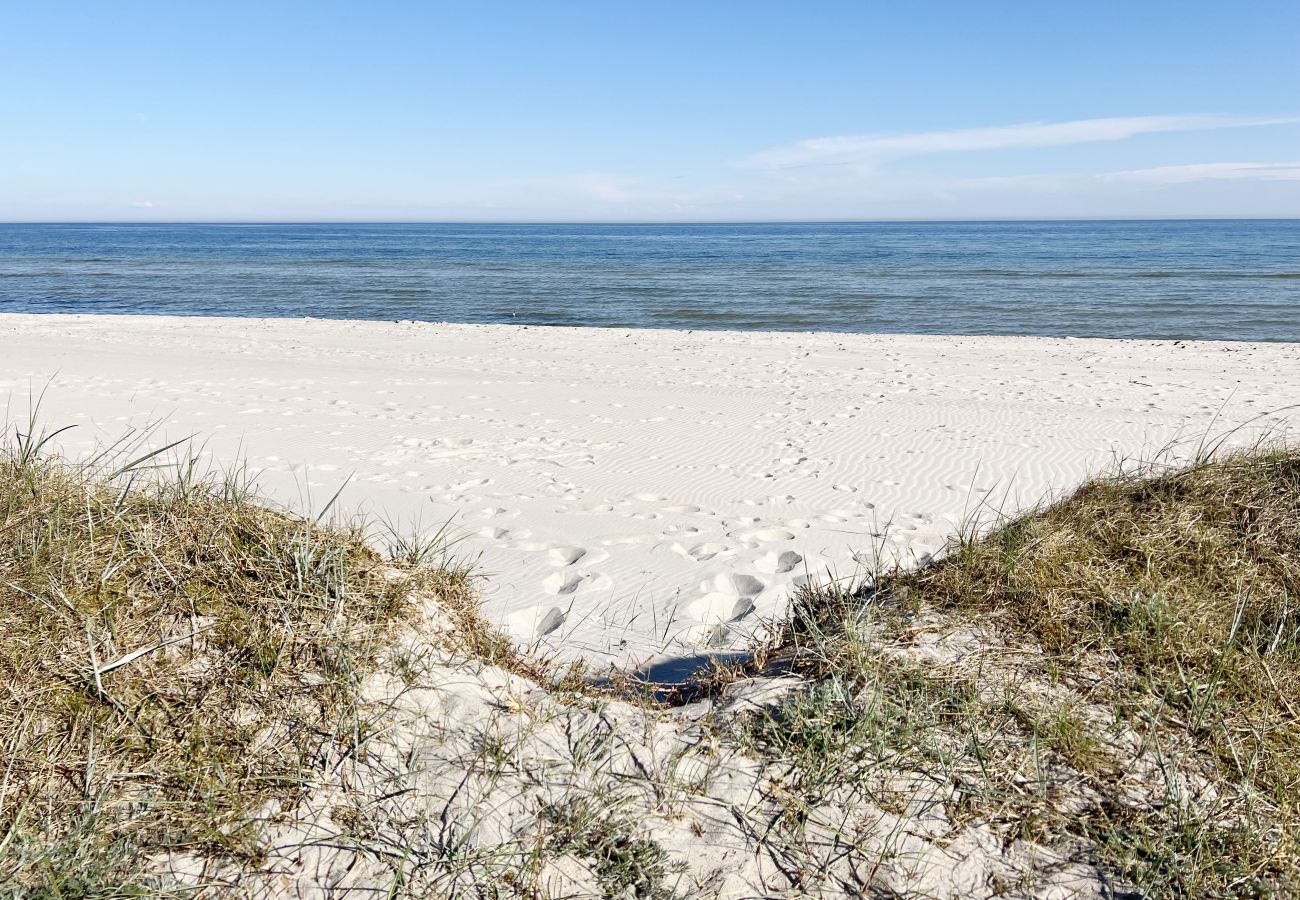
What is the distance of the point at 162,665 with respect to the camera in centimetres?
243

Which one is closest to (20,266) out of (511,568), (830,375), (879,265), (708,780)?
(879,265)

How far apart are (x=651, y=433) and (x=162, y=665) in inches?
227

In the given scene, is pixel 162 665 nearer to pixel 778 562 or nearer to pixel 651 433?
pixel 778 562

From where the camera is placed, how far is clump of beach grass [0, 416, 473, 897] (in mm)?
2012

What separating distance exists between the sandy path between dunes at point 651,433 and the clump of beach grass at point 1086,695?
830 millimetres

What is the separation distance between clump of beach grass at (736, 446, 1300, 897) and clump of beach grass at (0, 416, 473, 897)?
1.31 m

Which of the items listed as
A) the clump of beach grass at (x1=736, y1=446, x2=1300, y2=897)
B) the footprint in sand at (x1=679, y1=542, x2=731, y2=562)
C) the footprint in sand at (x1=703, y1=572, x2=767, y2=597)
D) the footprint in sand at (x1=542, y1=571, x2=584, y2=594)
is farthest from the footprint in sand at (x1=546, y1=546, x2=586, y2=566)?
the clump of beach grass at (x1=736, y1=446, x2=1300, y2=897)

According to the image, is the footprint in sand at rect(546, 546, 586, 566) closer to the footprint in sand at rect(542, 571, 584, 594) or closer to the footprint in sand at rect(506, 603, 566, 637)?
the footprint in sand at rect(542, 571, 584, 594)

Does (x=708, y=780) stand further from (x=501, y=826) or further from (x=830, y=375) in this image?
(x=830, y=375)

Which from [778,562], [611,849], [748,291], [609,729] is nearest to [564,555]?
[778,562]

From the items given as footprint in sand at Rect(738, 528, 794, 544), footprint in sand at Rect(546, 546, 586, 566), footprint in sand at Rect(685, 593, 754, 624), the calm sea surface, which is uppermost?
the calm sea surface

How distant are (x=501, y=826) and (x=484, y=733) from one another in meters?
0.34

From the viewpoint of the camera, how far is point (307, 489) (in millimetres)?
Answer: 5895

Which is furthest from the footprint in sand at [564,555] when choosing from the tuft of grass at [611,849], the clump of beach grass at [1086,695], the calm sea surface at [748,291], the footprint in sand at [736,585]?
the calm sea surface at [748,291]
